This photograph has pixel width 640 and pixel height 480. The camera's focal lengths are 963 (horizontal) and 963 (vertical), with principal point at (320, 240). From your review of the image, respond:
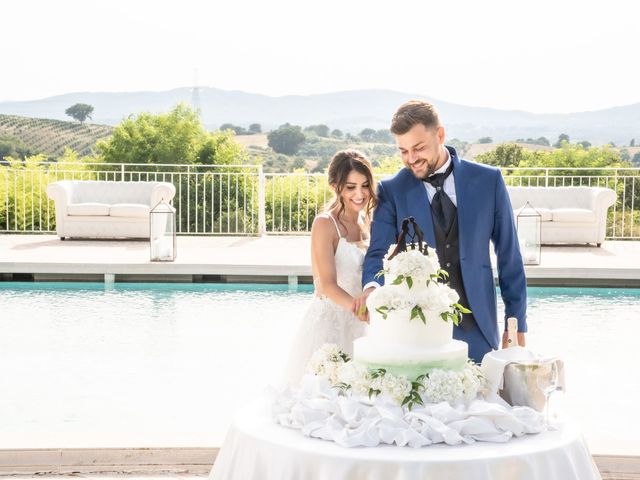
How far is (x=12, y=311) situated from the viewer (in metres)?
8.17

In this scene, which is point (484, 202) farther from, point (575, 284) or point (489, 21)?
point (489, 21)

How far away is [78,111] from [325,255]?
3265 inches

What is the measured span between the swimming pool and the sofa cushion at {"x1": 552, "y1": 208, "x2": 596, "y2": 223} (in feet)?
8.66

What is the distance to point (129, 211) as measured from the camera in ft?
41.1

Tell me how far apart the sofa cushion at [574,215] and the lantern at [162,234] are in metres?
4.90

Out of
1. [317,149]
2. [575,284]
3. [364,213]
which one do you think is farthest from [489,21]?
[364,213]

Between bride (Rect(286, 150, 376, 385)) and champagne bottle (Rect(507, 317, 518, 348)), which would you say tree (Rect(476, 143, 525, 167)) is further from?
champagne bottle (Rect(507, 317, 518, 348))

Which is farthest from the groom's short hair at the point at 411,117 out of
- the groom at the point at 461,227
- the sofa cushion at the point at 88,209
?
the sofa cushion at the point at 88,209

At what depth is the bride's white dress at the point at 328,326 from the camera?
344cm

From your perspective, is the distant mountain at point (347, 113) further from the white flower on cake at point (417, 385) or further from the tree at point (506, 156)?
the white flower on cake at point (417, 385)

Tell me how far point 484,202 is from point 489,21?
94350 mm

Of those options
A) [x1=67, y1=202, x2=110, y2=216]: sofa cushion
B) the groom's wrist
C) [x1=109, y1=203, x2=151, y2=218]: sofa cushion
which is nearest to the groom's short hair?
the groom's wrist

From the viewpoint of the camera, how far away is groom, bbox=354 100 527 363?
2705 mm

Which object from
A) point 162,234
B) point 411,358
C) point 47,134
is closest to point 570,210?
point 162,234
